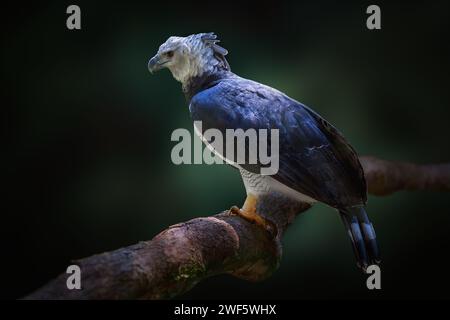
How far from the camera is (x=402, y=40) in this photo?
264cm

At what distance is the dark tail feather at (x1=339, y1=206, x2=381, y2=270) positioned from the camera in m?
1.48

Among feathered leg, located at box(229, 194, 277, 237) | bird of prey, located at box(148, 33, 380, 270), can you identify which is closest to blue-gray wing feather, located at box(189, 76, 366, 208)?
bird of prey, located at box(148, 33, 380, 270)

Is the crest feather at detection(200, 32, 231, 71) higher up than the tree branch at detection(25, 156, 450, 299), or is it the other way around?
the crest feather at detection(200, 32, 231, 71)

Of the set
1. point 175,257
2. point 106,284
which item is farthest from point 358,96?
point 106,284

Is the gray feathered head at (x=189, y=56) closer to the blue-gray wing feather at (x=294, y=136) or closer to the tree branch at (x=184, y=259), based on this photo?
the blue-gray wing feather at (x=294, y=136)

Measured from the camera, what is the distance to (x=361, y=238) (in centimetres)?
148

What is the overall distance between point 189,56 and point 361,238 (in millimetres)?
829

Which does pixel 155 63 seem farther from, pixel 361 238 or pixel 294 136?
pixel 361 238

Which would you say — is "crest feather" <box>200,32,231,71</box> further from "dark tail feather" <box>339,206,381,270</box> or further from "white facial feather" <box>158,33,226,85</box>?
"dark tail feather" <box>339,206,381,270</box>

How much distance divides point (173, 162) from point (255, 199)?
86cm

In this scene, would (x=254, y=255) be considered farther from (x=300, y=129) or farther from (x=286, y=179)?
(x=300, y=129)

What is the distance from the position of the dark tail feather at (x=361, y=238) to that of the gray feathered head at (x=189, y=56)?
0.69 meters

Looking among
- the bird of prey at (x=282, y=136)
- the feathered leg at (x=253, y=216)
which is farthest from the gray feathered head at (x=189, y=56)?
the feathered leg at (x=253, y=216)

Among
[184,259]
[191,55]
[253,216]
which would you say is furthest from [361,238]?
[191,55]
